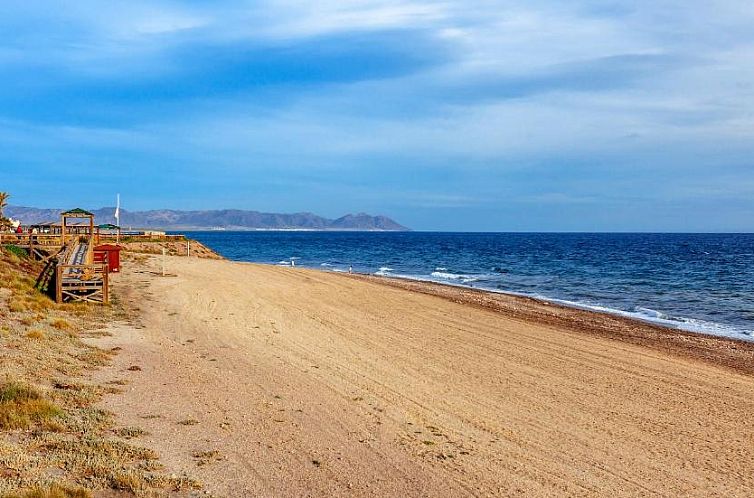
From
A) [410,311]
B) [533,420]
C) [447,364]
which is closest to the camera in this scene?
[533,420]

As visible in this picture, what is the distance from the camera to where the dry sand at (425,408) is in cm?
770

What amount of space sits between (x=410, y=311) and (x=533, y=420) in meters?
13.7

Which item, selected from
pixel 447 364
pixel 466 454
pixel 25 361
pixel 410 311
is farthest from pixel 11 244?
pixel 466 454

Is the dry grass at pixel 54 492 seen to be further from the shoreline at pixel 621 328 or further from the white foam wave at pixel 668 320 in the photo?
the white foam wave at pixel 668 320

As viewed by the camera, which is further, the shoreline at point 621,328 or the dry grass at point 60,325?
the shoreline at point 621,328

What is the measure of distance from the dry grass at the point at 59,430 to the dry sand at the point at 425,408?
42 centimetres

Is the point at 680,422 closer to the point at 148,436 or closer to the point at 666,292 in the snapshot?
the point at 148,436

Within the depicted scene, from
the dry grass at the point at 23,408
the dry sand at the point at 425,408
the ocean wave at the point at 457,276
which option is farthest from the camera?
the ocean wave at the point at 457,276

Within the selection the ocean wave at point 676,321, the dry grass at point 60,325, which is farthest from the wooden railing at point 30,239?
Result: the ocean wave at point 676,321

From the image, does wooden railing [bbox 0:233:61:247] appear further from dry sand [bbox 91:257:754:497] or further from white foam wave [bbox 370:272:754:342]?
white foam wave [bbox 370:272:754:342]

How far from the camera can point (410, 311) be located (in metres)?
23.9

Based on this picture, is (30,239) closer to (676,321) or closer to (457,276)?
(457,276)

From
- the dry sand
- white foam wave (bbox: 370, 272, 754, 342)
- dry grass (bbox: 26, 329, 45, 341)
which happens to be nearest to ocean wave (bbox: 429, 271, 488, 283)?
white foam wave (bbox: 370, 272, 754, 342)

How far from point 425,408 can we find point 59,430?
5356 millimetres
